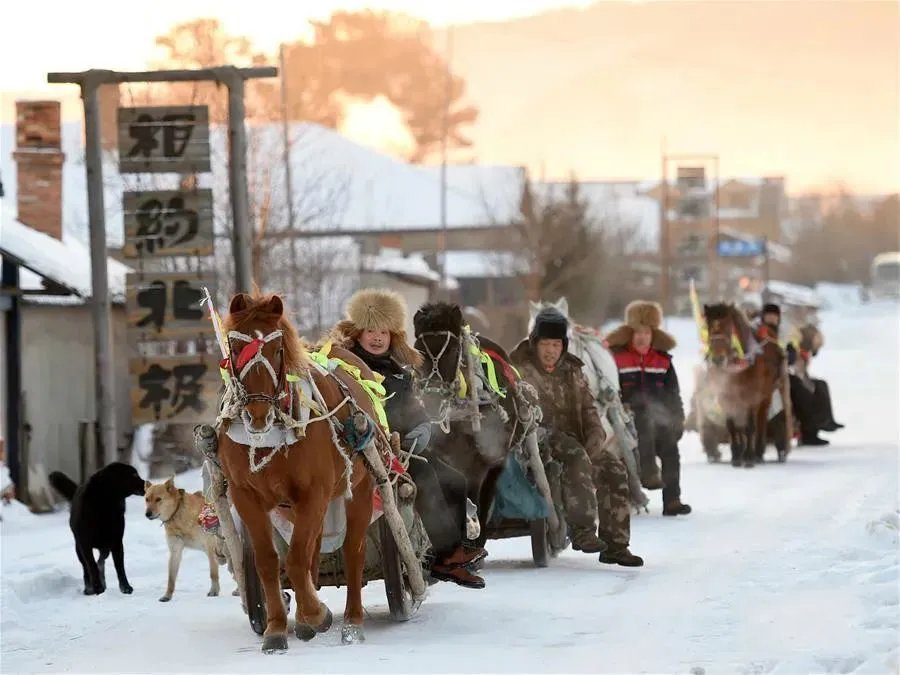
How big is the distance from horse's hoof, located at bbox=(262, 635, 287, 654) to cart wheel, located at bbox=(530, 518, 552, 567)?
4.11m

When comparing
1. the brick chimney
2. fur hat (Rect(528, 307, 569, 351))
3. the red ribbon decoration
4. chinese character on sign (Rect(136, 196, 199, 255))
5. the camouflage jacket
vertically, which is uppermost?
the brick chimney

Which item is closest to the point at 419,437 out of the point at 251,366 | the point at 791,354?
the point at 251,366

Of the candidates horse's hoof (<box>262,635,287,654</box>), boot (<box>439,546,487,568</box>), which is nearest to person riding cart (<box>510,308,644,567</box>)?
boot (<box>439,546,487,568</box>)

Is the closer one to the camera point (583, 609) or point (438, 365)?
point (583, 609)

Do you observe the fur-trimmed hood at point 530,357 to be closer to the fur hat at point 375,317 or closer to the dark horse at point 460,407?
the dark horse at point 460,407

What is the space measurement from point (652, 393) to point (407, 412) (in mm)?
6439

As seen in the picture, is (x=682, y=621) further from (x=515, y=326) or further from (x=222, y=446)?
(x=515, y=326)

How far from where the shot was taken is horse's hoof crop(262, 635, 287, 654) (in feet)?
30.8

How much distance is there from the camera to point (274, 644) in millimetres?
9414

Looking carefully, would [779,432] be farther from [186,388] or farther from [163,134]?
[163,134]

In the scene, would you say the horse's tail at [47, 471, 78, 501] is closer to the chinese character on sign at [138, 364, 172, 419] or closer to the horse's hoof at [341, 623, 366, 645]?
the chinese character on sign at [138, 364, 172, 419]

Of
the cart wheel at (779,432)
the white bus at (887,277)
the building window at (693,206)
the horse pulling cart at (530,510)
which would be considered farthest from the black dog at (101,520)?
the white bus at (887,277)

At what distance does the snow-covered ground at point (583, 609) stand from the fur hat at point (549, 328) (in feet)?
5.57

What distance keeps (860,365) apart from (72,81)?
40078 mm
